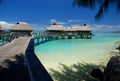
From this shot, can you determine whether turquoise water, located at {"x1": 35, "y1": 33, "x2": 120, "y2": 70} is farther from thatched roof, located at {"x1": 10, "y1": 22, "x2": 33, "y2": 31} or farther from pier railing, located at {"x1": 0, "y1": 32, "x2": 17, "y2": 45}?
thatched roof, located at {"x1": 10, "y1": 22, "x2": 33, "y2": 31}

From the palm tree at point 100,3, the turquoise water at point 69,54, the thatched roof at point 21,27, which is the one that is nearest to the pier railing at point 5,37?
the turquoise water at point 69,54

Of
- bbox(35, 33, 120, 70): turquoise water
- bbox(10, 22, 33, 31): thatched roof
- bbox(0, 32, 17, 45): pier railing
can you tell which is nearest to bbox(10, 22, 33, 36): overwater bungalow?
bbox(10, 22, 33, 31): thatched roof

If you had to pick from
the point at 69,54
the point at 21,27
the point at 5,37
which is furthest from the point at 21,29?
the point at 5,37

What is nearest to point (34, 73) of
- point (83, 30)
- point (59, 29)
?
point (59, 29)

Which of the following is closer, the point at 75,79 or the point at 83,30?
the point at 75,79

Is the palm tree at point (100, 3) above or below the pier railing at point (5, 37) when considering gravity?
above

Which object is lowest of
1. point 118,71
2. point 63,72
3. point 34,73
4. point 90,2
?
point 63,72

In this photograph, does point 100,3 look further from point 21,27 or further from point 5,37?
point 21,27

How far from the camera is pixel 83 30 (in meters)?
45.2

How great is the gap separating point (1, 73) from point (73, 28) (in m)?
41.9

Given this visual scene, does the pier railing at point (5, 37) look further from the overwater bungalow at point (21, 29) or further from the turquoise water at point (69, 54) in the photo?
the overwater bungalow at point (21, 29)

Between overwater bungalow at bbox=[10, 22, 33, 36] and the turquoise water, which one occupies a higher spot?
overwater bungalow at bbox=[10, 22, 33, 36]

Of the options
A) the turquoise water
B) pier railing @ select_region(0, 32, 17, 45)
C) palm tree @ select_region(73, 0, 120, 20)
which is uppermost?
palm tree @ select_region(73, 0, 120, 20)

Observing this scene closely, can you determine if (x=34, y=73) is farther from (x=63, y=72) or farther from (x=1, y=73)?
(x=63, y=72)
